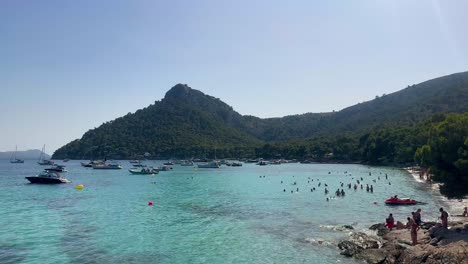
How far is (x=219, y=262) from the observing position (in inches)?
1017

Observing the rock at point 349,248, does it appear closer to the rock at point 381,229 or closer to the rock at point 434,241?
the rock at point 434,241

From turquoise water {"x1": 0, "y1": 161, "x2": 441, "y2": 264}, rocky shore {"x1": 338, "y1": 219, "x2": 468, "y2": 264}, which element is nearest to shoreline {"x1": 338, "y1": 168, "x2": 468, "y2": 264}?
rocky shore {"x1": 338, "y1": 219, "x2": 468, "y2": 264}

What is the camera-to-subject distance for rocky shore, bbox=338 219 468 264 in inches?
860

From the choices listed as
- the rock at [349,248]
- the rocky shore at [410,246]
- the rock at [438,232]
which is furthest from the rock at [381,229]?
the rock at [349,248]

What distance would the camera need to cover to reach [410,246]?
2712 cm

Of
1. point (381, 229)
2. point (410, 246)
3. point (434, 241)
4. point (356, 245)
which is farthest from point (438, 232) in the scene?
point (356, 245)

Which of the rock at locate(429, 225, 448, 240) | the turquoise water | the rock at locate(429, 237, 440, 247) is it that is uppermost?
the rock at locate(429, 225, 448, 240)

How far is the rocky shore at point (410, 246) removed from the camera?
2184 cm

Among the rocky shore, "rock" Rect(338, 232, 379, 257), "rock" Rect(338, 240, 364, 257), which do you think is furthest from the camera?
"rock" Rect(338, 232, 379, 257)

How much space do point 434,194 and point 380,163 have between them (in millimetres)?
91603

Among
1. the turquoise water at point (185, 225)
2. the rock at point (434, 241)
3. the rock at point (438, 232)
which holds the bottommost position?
the turquoise water at point (185, 225)

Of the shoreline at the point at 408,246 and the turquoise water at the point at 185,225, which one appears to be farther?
the turquoise water at the point at 185,225

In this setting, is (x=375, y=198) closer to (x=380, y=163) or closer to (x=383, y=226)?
(x=383, y=226)

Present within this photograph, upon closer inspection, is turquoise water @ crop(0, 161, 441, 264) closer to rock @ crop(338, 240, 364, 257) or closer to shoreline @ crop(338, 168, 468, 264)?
rock @ crop(338, 240, 364, 257)
